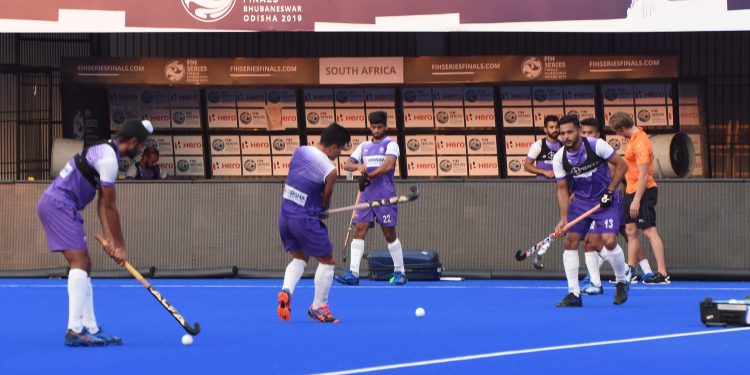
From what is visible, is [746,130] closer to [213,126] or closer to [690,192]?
[690,192]

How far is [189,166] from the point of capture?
23031mm

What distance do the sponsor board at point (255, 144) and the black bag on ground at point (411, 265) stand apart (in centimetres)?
490

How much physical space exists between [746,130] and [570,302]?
9.50m

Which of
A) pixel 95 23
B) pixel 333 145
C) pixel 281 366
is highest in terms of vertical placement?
pixel 95 23

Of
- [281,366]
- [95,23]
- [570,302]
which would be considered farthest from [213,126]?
[281,366]

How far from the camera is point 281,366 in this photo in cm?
952

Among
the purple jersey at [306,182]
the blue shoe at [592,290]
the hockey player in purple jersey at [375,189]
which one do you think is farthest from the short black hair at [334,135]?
the hockey player in purple jersey at [375,189]

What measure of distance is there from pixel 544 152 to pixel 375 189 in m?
2.25

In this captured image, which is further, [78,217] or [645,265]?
[645,265]

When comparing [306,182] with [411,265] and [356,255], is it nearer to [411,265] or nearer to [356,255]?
[356,255]

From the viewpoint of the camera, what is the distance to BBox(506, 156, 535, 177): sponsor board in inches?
881

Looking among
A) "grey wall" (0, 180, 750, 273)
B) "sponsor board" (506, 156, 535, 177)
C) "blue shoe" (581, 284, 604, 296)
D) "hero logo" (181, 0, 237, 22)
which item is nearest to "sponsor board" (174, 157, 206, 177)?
"hero logo" (181, 0, 237, 22)

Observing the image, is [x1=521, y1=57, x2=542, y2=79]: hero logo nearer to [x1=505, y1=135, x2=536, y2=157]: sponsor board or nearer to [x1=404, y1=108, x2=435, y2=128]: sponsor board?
[x1=505, y1=135, x2=536, y2=157]: sponsor board

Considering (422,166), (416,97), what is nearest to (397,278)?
(422,166)
